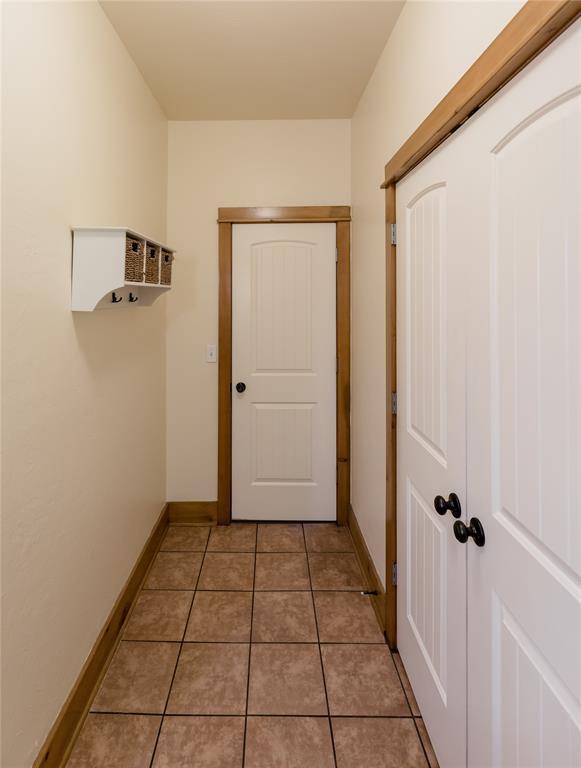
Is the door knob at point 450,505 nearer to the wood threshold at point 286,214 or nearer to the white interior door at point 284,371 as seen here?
the white interior door at point 284,371

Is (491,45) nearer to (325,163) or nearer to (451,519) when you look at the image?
(451,519)

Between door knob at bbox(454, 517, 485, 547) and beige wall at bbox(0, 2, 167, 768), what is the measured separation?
1.20 m

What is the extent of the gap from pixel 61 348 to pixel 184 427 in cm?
174

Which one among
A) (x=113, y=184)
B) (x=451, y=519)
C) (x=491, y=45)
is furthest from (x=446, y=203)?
(x=113, y=184)

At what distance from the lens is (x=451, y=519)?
1.39 m

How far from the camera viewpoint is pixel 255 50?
2.24 meters

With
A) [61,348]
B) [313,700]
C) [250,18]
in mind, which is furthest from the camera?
[250,18]

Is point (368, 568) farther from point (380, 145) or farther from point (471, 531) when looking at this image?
point (380, 145)

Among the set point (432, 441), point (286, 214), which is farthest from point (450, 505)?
point (286, 214)

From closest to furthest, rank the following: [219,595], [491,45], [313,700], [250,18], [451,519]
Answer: [491,45] < [451,519] < [313,700] < [250,18] < [219,595]

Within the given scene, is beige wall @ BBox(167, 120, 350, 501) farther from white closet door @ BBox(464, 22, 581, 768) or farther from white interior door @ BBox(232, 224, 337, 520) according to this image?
white closet door @ BBox(464, 22, 581, 768)

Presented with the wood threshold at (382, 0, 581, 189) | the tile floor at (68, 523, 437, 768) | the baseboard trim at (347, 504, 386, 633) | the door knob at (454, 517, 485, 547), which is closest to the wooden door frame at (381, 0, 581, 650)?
the wood threshold at (382, 0, 581, 189)

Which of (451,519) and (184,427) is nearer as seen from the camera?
(451,519)

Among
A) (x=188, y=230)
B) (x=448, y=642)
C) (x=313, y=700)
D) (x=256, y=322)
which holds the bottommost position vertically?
(x=313, y=700)
